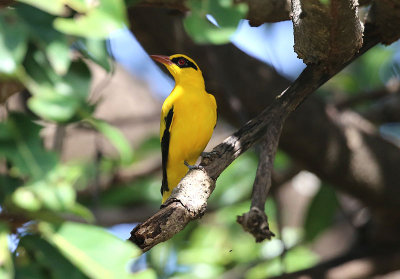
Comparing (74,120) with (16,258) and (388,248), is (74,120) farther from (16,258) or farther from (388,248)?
(388,248)

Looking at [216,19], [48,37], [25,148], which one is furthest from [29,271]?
[216,19]

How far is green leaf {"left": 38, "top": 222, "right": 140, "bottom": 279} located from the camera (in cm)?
150

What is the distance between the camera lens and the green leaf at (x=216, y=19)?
7.14 ft

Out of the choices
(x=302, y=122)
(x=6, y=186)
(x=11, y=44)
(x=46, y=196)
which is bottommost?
(x=46, y=196)

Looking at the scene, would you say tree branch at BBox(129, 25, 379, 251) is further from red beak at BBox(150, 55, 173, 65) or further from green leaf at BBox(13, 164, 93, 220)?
red beak at BBox(150, 55, 173, 65)

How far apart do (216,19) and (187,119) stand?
157cm

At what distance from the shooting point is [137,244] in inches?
78.7

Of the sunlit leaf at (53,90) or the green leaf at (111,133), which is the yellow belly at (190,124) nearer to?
the green leaf at (111,133)

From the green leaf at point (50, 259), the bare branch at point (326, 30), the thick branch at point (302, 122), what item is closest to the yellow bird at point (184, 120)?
the thick branch at point (302, 122)

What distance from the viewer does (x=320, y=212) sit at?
5.08m

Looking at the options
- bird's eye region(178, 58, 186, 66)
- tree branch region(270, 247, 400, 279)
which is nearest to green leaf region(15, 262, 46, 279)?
bird's eye region(178, 58, 186, 66)

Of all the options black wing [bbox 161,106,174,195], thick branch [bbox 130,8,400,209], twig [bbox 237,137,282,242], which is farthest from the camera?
thick branch [bbox 130,8,400,209]

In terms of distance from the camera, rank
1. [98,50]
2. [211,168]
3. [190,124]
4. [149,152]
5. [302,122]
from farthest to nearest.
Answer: [149,152] → [302,122] → [190,124] → [211,168] → [98,50]

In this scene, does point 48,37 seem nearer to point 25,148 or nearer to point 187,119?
point 25,148
